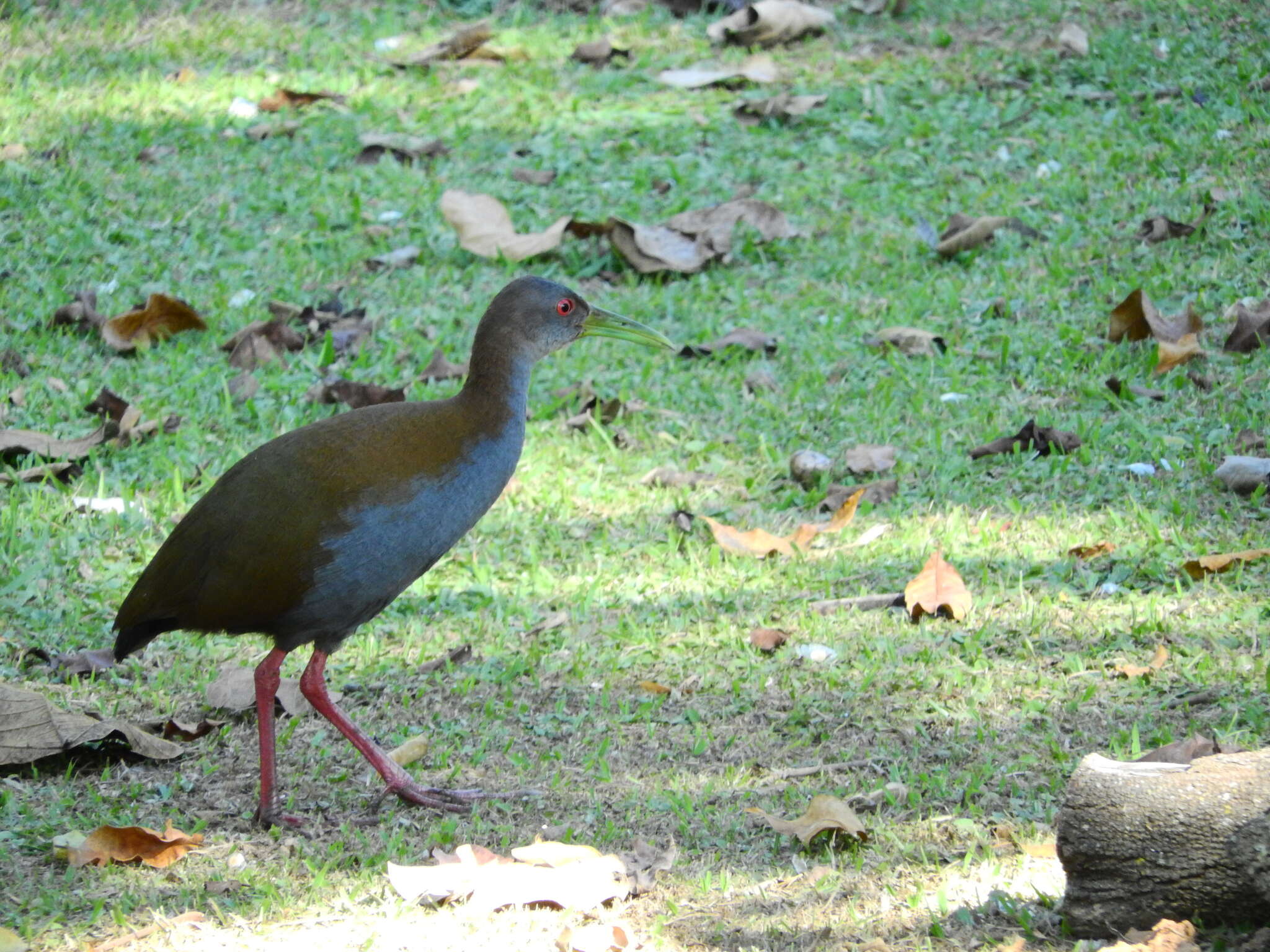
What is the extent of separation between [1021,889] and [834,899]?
1.42 feet

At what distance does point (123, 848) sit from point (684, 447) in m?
3.14

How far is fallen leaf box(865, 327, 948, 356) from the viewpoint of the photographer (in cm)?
679

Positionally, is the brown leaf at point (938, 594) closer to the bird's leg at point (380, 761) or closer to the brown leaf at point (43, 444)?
the bird's leg at point (380, 761)

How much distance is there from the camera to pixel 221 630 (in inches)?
164

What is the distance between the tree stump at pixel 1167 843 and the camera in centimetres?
289

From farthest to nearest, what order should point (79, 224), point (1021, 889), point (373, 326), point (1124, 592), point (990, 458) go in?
point (79, 224) < point (373, 326) < point (990, 458) < point (1124, 592) < point (1021, 889)

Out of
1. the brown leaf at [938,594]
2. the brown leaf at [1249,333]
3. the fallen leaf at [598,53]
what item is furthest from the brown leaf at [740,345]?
the fallen leaf at [598,53]

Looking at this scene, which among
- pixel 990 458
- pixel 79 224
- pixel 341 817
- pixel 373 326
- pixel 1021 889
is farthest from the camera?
pixel 79 224

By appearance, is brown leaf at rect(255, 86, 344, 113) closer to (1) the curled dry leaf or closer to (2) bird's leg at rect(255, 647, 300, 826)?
(1) the curled dry leaf

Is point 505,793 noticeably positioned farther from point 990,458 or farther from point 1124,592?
point 990,458

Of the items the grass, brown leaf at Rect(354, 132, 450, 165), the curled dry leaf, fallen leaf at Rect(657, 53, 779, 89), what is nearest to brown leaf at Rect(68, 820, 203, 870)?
the grass

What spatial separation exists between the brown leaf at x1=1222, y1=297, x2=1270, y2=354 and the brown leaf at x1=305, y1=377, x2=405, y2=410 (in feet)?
11.8

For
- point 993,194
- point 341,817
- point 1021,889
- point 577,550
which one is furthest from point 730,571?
point 993,194

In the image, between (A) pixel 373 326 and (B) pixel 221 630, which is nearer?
(B) pixel 221 630
